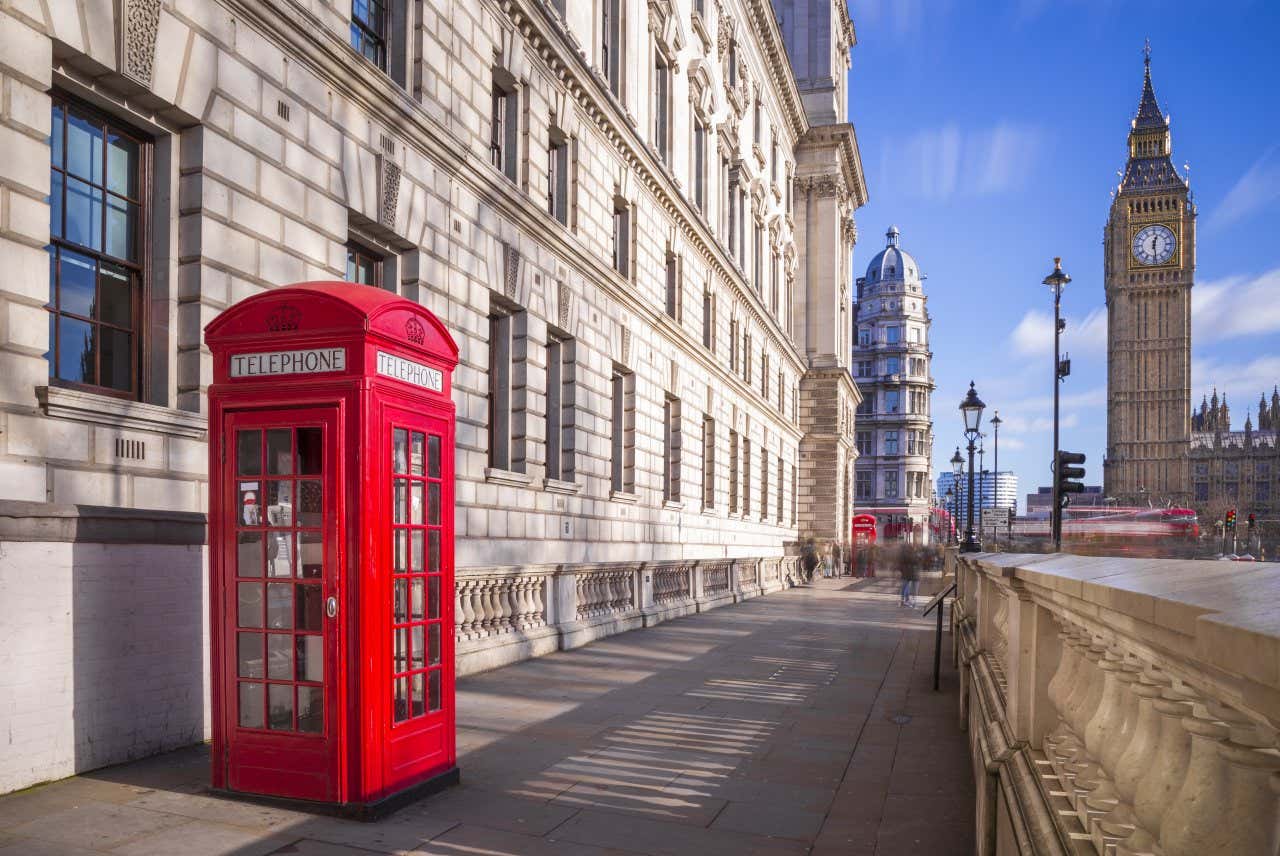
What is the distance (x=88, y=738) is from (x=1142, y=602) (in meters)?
6.66

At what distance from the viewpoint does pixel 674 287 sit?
25.0 m

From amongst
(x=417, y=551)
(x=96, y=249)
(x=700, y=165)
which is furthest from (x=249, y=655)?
(x=700, y=165)

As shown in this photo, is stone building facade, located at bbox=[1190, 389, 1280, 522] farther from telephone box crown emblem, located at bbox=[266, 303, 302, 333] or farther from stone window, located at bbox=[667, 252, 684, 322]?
telephone box crown emblem, located at bbox=[266, 303, 302, 333]

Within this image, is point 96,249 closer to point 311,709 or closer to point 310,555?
point 310,555

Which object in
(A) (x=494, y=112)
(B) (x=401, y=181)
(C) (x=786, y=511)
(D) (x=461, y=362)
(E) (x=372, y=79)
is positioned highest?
(A) (x=494, y=112)

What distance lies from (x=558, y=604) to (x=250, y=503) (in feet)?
30.4

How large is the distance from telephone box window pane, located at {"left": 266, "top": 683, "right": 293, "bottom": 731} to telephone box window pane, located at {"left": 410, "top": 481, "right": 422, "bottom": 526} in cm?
123

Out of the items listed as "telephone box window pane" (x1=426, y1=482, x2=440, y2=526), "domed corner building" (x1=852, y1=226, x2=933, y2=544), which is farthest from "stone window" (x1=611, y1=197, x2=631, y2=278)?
"domed corner building" (x1=852, y1=226, x2=933, y2=544)

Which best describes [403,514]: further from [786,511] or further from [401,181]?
[786,511]

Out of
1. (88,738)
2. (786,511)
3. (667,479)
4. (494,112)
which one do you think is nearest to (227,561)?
(88,738)

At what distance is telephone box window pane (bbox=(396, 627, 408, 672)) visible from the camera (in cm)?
640

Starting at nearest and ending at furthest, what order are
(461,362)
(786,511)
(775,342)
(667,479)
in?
(461,362)
(667,479)
(775,342)
(786,511)

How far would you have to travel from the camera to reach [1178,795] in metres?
2.16

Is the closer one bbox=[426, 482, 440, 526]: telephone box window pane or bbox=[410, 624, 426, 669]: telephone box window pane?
bbox=[410, 624, 426, 669]: telephone box window pane
